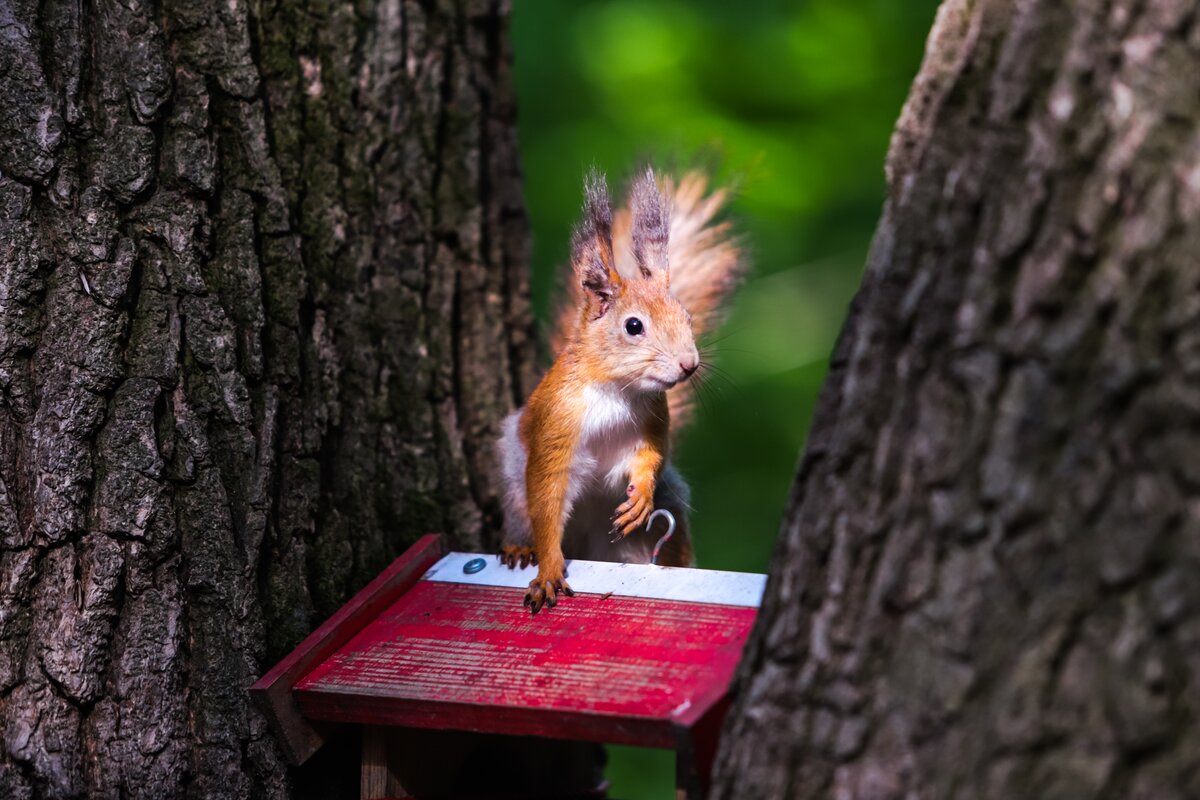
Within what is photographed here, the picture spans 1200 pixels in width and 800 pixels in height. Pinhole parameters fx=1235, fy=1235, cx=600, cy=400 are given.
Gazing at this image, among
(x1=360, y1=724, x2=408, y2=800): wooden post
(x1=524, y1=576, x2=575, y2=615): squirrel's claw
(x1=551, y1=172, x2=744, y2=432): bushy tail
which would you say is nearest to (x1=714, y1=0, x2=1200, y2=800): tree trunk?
(x1=524, y1=576, x2=575, y2=615): squirrel's claw

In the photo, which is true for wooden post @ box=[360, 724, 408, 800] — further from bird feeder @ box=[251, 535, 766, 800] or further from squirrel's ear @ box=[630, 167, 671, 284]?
squirrel's ear @ box=[630, 167, 671, 284]

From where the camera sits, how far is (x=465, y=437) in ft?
8.59

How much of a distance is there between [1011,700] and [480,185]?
1882 mm

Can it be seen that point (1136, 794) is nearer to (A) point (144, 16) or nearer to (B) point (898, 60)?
(A) point (144, 16)

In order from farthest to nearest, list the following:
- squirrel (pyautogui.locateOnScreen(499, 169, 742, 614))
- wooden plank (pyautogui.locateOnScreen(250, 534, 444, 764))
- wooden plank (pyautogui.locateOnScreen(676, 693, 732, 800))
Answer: squirrel (pyautogui.locateOnScreen(499, 169, 742, 614)), wooden plank (pyautogui.locateOnScreen(250, 534, 444, 764)), wooden plank (pyautogui.locateOnScreen(676, 693, 732, 800))

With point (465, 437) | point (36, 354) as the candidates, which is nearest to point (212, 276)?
point (36, 354)

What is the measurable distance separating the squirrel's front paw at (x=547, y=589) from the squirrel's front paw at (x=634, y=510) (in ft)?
0.74

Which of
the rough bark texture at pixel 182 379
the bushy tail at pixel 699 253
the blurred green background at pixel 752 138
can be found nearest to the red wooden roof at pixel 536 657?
the rough bark texture at pixel 182 379

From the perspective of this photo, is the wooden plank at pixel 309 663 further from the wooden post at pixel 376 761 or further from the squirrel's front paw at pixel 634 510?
the squirrel's front paw at pixel 634 510

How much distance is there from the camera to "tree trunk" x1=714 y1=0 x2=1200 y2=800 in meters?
1.12

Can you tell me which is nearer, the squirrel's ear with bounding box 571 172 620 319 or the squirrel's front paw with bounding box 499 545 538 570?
the squirrel's front paw with bounding box 499 545 538 570

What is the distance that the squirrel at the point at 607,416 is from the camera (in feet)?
7.27

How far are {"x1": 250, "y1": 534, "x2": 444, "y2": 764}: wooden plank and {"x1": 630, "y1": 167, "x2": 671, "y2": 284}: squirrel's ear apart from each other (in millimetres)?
734

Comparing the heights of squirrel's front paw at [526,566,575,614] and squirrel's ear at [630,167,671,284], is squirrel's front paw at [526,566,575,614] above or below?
below
